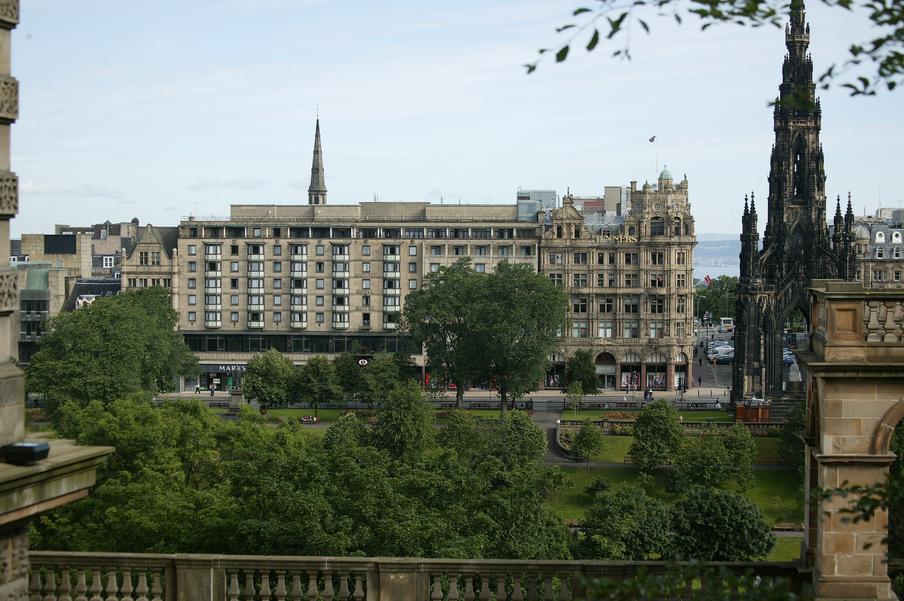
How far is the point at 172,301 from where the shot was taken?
416ft

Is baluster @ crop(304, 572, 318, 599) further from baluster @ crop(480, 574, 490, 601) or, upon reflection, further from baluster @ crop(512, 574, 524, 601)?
baluster @ crop(512, 574, 524, 601)

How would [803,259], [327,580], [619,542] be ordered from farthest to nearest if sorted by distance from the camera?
[803,259]
[619,542]
[327,580]

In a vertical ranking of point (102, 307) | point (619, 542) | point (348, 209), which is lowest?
point (619, 542)

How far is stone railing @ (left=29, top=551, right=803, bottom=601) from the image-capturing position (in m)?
21.0

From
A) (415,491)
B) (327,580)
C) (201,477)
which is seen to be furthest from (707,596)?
(201,477)

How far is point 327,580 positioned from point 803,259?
9365cm

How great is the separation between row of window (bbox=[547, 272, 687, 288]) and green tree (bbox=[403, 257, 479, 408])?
65.1ft

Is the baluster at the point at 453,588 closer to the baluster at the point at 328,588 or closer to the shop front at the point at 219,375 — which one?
the baluster at the point at 328,588

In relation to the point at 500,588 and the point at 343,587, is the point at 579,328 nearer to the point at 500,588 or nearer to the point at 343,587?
the point at 343,587

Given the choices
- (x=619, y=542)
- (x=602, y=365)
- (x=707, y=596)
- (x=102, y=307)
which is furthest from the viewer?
(x=602, y=365)

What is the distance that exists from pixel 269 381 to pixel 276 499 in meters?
68.1

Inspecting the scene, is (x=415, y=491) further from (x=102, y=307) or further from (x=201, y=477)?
(x=102, y=307)

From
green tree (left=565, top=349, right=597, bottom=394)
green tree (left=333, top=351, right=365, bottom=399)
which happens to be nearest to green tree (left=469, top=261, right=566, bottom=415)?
green tree (left=333, top=351, right=365, bottom=399)

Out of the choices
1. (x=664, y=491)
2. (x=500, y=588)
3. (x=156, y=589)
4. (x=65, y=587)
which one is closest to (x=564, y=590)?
(x=500, y=588)
